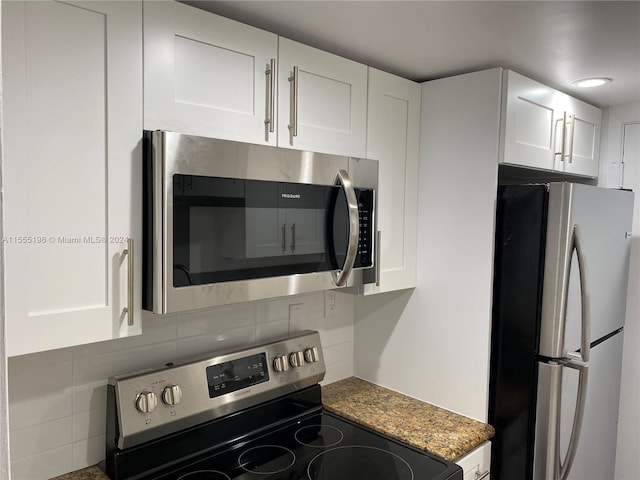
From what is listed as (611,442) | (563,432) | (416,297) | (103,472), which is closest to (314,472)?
(103,472)

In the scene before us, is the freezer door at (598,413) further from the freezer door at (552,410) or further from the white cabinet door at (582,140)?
the white cabinet door at (582,140)

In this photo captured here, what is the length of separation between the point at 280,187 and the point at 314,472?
86 centimetres

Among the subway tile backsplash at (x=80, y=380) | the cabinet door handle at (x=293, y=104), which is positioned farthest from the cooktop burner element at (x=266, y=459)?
the cabinet door handle at (x=293, y=104)

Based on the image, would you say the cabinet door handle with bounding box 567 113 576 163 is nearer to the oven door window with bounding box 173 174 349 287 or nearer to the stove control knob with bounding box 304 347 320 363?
the oven door window with bounding box 173 174 349 287

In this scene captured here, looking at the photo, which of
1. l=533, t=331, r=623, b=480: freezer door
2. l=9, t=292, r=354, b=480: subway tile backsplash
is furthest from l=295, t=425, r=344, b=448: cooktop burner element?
l=533, t=331, r=623, b=480: freezer door

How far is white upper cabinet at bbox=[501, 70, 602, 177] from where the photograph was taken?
1.81 meters

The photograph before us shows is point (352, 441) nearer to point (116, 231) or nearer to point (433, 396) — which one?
point (433, 396)

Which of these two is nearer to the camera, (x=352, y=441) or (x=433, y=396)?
(x=352, y=441)

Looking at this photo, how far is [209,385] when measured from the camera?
1596 millimetres

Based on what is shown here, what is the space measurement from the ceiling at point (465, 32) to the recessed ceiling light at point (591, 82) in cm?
5

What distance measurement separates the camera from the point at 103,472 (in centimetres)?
145

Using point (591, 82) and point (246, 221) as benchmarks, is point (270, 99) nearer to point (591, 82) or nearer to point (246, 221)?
point (246, 221)

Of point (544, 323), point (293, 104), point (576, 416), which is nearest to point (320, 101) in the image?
point (293, 104)

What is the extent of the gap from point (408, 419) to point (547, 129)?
1263 mm
